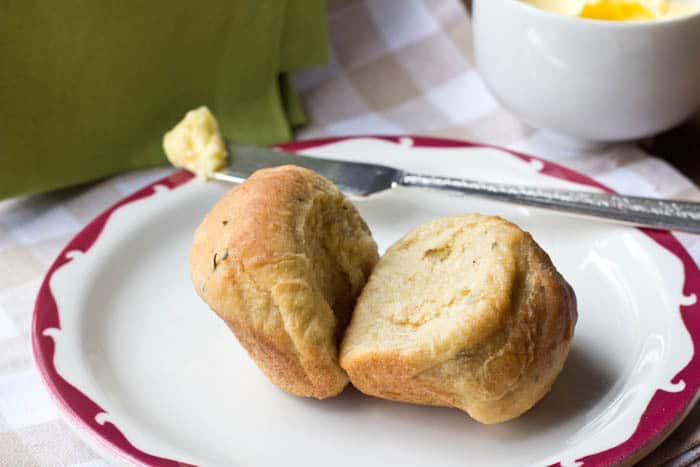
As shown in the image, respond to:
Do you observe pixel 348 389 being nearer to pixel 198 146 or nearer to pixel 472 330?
pixel 472 330

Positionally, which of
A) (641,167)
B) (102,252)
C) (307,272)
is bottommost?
(641,167)

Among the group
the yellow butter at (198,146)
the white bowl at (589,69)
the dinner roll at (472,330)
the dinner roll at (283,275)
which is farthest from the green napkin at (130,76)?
the dinner roll at (472,330)

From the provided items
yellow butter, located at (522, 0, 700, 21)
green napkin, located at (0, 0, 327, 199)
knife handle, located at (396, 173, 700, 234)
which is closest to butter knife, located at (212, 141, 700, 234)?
knife handle, located at (396, 173, 700, 234)

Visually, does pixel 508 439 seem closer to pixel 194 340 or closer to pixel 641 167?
pixel 194 340

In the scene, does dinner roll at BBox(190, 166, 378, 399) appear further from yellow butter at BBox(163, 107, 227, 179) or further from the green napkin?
the green napkin

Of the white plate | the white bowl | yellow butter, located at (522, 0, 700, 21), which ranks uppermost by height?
yellow butter, located at (522, 0, 700, 21)

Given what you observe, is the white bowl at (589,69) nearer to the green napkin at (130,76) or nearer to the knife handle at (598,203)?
the knife handle at (598,203)

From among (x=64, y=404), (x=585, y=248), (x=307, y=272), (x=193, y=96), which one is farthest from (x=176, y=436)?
(x=193, y=96)
